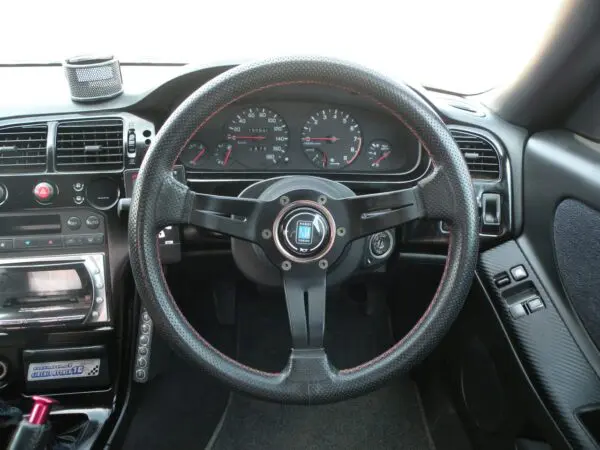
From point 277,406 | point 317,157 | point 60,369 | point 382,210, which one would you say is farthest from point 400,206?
point 277,406

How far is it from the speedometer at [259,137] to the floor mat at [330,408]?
562mm

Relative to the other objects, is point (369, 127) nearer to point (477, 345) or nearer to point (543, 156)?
point (543, 156)

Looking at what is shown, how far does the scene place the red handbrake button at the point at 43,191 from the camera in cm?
184

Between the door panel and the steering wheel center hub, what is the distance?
621 mm

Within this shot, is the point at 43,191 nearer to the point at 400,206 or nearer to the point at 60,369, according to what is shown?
the point at 60,369

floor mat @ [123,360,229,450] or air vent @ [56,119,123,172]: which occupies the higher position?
air vent @ [56,119,123,172]

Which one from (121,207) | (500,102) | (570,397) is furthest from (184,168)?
(570,397)

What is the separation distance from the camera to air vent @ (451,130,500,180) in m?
1.92

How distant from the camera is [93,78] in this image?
1860 millimetres

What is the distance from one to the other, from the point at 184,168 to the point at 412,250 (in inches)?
26.7

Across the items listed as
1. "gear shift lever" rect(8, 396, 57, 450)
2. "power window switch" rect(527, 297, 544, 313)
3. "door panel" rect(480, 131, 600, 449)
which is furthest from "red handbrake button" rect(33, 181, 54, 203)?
"power window switch" rect(527, 297, 544, 313)

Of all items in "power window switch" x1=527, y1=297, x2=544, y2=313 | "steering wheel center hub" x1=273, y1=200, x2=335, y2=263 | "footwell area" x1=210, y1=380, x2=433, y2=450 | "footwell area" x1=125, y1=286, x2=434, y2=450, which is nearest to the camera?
"steering wheel center hub" x1=273, y1=200, x2=335, y2=263

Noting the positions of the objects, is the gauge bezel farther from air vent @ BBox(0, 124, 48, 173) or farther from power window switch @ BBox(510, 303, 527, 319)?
air vent @ BBox(0, 124, 48, 173)

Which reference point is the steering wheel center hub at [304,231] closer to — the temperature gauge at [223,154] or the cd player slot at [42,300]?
the temperature gauge at [223,154]
